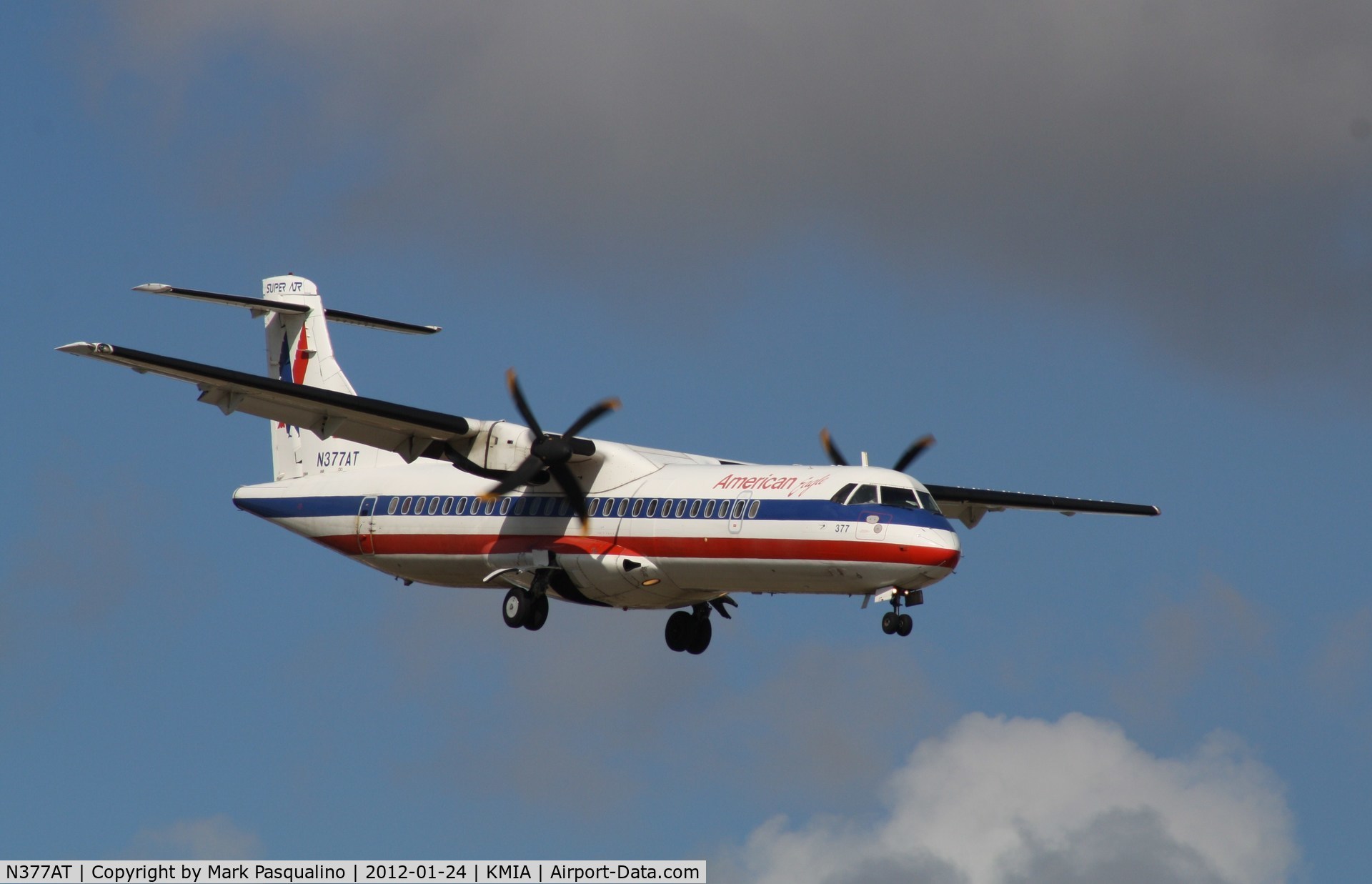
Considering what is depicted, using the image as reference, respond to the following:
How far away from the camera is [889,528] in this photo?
3012 centimetres

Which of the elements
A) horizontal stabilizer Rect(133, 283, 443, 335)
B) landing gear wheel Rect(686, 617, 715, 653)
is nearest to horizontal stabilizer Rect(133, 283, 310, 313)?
horizontal stabilizer Rect(133, 283, 443, 335)

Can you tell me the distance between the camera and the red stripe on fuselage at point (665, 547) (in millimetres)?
30047

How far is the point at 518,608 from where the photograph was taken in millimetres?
34875

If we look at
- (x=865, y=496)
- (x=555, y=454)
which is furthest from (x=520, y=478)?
(x=865, y=496)

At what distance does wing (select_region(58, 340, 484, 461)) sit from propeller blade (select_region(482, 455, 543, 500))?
1.43 m

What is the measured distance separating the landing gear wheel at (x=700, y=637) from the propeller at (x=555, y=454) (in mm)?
3779

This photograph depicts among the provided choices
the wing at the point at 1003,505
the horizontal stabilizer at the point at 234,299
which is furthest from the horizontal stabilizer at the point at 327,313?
the wing at the point at 1003,505

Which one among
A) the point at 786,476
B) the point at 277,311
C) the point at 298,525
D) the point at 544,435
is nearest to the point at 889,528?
the point at 786,476

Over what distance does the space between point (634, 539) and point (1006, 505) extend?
9.42 metres

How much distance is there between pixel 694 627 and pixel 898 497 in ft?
22.9

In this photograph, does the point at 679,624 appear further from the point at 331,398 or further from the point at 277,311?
the point at 277,311

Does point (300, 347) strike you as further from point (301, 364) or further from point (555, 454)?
point (555, 454)

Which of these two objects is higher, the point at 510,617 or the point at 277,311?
the point at 277,311

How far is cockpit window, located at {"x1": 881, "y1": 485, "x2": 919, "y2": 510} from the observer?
1209 inches
